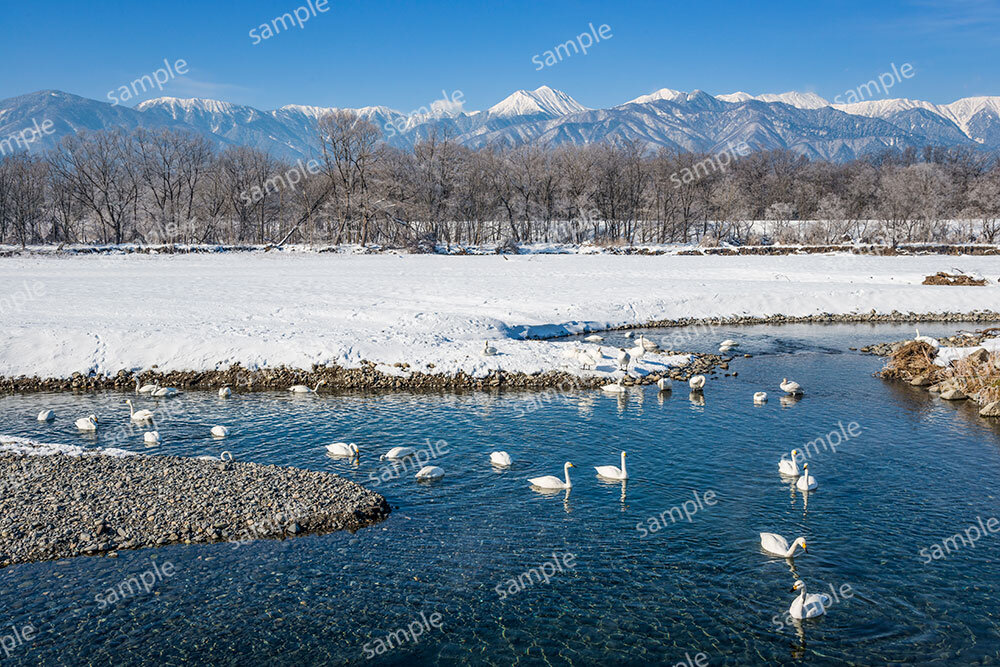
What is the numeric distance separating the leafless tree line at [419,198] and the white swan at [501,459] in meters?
60.7

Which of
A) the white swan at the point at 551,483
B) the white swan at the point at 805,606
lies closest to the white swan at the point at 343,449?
the white swan at the point at 551,483

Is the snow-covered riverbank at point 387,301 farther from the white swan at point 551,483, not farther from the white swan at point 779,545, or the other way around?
the white swan at point 779,545

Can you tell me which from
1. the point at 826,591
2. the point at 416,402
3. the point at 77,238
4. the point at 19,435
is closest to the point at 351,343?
the point at 416,402

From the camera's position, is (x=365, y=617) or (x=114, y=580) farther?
(x=114, y=580)

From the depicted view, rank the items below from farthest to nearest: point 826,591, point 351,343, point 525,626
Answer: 1. point 351,343
2. point 826,591
3. point 525,626

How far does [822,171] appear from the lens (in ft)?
434

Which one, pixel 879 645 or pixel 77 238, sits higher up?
pixel 77 238

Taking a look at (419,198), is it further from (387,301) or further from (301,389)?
(301,389)

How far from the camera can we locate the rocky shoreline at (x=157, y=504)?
1322cm

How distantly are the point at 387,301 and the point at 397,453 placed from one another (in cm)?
2299

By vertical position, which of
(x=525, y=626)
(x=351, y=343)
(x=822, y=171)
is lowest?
(x=525, y=626)

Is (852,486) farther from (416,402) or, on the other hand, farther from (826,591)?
(416,402)

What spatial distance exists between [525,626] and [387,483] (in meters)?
6.50

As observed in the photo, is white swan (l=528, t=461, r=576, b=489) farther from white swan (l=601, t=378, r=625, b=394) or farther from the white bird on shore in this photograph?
the white bird on shore
